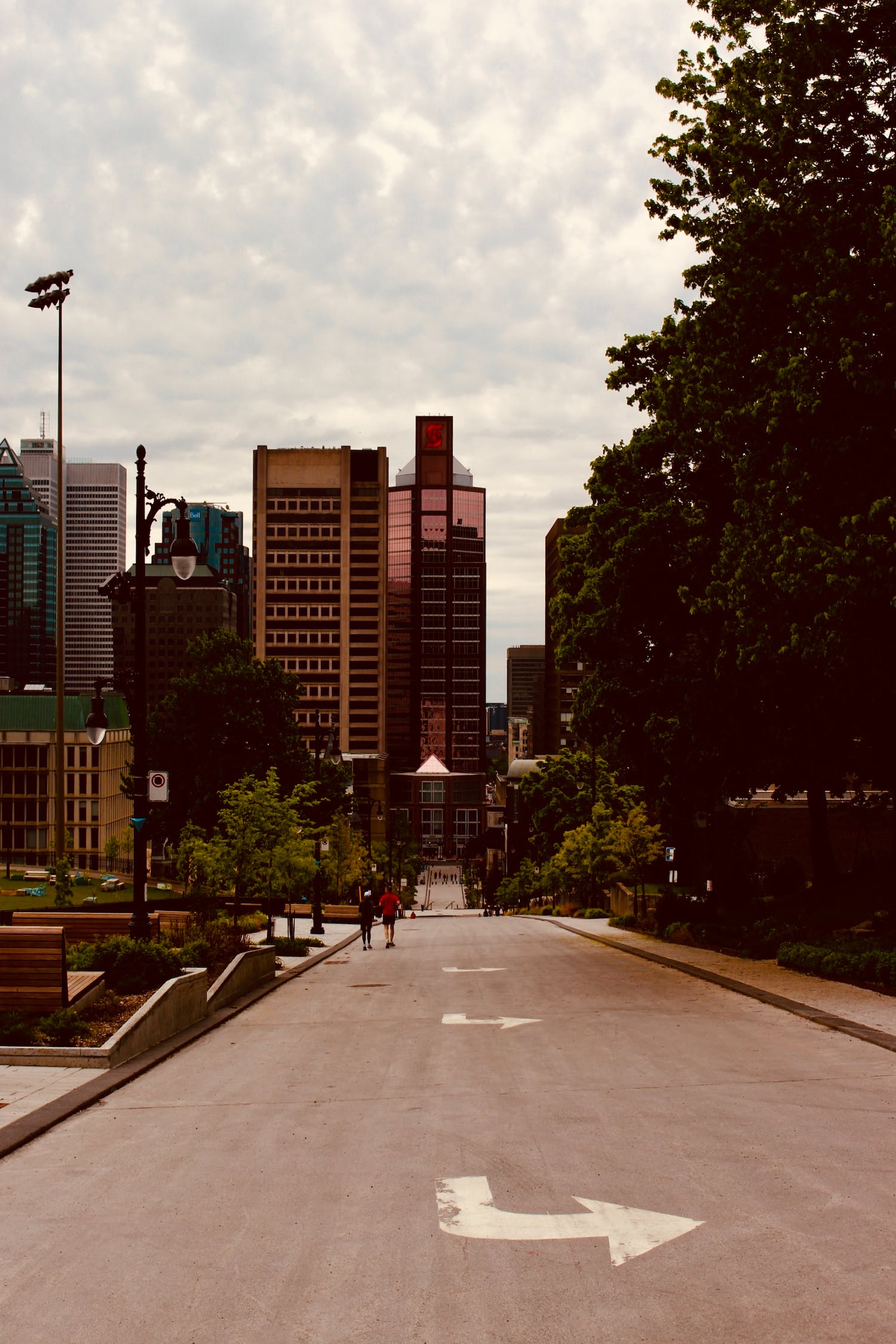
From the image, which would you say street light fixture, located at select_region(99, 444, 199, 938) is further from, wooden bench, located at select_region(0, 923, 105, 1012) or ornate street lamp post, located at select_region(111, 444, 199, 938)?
wooden bench, located at select_region(0, 923, 105, 1012)

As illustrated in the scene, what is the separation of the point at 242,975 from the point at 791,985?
30.5ft

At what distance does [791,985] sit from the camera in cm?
1991

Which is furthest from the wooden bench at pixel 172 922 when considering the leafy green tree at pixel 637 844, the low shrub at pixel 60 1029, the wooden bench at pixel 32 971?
the leafy green tree at pixel 637 844

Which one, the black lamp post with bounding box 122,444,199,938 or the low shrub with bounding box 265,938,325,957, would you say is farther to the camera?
the low shrub with bounding box 265,938,325,957

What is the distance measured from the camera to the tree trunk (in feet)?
112

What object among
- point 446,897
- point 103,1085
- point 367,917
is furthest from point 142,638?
point 446,897

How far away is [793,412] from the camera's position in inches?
811

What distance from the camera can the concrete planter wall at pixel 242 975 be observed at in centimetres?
1872

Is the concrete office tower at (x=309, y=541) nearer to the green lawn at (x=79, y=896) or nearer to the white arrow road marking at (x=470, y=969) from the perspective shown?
the green lawn at (x=79, y=896)

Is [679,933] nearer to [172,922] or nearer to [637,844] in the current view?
[172,922]

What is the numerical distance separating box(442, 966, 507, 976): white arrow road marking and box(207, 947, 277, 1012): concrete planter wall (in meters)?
3.93

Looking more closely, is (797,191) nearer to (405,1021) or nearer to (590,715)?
(590,715)

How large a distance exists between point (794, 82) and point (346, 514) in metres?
177

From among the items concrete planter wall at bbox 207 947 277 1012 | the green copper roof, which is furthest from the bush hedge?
the green copper roof
